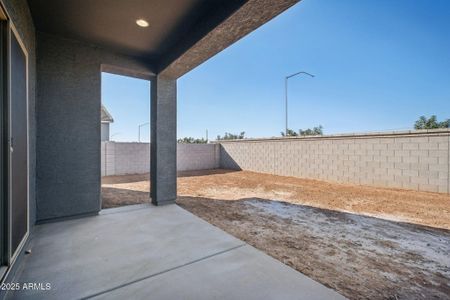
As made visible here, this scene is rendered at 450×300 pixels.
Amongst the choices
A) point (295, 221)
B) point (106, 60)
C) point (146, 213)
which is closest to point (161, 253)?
point (146, 213)

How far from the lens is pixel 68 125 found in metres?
2.89

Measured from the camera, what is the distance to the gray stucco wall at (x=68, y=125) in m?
2.72

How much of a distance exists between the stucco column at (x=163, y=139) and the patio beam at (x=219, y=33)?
441 mm

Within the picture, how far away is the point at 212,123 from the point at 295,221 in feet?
67.8

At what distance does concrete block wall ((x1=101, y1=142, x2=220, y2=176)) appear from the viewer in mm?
7980

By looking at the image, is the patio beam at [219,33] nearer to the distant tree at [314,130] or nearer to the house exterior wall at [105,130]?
the house exterior wall at [105,130]

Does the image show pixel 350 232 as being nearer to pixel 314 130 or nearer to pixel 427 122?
pixel 427 122

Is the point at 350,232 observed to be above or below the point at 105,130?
below

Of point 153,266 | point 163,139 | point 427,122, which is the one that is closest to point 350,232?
point 153,266

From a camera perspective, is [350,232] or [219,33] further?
[350,232]

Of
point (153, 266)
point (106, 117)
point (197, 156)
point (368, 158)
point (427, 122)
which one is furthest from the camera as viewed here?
point (427, 122)

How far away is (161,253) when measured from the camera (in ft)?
6.51

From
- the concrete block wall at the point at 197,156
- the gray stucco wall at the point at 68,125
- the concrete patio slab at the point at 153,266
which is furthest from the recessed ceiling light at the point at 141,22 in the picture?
the concrete block wall at the point at 197,156

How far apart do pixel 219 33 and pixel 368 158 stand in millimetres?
6340
